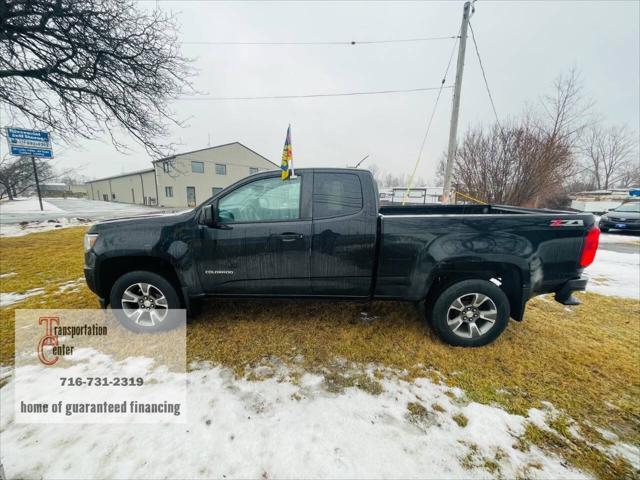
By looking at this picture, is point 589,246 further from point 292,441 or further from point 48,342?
point 48,342

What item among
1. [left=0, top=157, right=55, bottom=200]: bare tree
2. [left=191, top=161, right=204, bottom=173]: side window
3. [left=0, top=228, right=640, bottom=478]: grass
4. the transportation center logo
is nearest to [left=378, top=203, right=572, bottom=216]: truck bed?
[left=0, top=228, right=640, bottom=478]: grass

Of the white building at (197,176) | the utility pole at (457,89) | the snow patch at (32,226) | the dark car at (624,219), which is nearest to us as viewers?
the utility pole at (457,89)

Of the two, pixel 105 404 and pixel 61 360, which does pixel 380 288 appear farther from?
pixel 61 360

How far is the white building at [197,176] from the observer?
3178 centimetres

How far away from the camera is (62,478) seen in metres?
1.54

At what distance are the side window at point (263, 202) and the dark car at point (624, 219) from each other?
58.0ft

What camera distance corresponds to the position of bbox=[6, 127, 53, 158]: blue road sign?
8.59 meters

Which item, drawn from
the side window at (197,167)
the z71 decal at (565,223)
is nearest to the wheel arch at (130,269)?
the z71 decal at (565,223)

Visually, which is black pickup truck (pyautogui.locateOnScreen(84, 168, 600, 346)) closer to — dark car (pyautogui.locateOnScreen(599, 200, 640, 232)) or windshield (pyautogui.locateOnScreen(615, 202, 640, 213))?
dark car (pyautogui.locateOnScreen(599, 200, 640, 232))

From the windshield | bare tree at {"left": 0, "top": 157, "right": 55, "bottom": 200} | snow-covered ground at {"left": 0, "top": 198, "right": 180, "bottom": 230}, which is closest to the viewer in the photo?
the windshield

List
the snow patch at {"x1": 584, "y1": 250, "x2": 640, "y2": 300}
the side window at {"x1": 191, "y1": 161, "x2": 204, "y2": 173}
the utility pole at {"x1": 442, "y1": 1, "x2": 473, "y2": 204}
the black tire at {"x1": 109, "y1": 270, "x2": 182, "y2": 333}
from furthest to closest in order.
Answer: the side window at {"x1": 191, "y1": 161, "x2": 204, "y2": 173}
the utility pole at {"x1": 442, "y1": 1, "x2": 473, "y2": 204}
the snow patch at {"x1": 584, "y1": 250, "x2": 640, "y2": 300}
the black tire at {"x1": 109, "y1": 270, "x2": 182, "y2": 333}

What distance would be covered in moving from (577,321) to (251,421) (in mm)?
4447

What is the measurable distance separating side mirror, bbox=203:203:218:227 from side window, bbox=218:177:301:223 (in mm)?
87

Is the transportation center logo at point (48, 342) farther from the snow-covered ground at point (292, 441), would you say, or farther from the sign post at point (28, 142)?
the sign post at point (28, 142)
